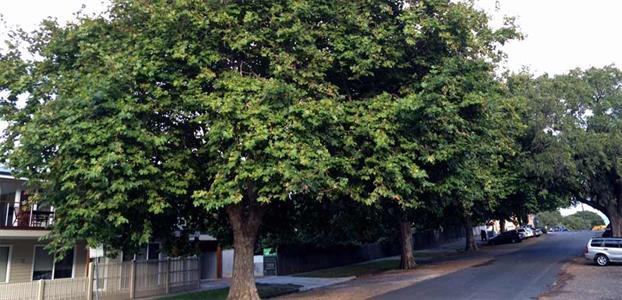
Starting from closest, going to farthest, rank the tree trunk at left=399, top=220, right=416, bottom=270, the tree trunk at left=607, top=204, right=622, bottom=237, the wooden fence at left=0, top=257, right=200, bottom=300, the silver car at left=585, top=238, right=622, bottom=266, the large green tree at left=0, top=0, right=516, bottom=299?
the large green tree at left=0, top=0, right=516, bottom=299 < the wooden fence at left=0, top=257, right=200, bottom=300 < the silver car at left=585, top=238, right=622, bottom=266 < the tree trunk at left=399, top=220, right=416, bottom=270 < the tree trunk at left=607, top=204, right=622, bottom=237

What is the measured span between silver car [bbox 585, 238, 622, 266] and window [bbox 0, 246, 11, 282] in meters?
29.1

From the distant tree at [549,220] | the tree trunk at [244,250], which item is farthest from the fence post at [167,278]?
the distant tree at [549,220]

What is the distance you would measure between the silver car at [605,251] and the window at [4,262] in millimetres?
29086

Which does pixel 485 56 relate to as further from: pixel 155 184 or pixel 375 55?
pixel 155 184

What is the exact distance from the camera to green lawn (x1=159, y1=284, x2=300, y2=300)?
21828mm

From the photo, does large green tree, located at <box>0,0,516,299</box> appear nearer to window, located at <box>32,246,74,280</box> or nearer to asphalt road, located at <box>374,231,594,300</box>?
asphalt road, located at <box>374,231,594,300</box>

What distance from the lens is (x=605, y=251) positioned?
1163 inches

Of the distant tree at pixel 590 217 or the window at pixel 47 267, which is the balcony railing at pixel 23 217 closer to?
the window at pixel 47 267

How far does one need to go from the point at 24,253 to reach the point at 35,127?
10015 mm

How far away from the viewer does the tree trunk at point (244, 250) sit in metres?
18.5

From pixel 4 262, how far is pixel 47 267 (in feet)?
5.81

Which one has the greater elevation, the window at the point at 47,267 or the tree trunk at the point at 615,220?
the tree trunk at the point at 615,220

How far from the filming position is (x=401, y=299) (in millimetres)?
18172

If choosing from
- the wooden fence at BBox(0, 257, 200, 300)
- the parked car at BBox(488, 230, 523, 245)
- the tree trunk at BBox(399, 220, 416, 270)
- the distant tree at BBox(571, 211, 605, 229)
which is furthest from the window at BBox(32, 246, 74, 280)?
the distant tree at BBox(571, 211, 605, 229)
